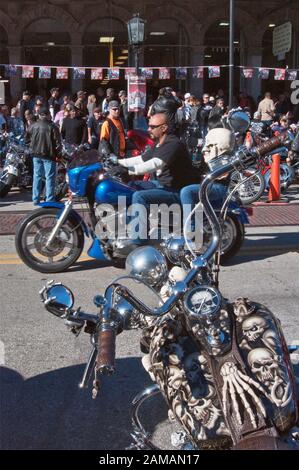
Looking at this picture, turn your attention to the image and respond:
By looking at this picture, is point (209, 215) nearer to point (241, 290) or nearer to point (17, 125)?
point (241, 290)

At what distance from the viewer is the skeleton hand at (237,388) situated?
7.39 feet

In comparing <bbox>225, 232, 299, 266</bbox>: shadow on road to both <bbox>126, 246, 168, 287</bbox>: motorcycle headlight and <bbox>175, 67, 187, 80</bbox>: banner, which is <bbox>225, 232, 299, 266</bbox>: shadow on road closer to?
<bbox>126, 246, 168, 287</bbox>: motorcycle headlight

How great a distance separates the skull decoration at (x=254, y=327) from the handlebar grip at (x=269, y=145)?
64 cm

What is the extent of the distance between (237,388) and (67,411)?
1604 mm

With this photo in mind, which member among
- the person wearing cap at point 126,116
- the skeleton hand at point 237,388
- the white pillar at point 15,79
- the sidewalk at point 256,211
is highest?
the white pillar at point 15,79

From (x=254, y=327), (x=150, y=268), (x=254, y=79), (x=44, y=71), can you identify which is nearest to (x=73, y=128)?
(x=44, y=71)

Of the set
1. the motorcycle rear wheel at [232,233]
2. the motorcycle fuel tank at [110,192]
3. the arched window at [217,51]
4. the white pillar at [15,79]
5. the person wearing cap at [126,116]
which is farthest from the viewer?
the arched window at [217,51]

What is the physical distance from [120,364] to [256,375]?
2087 millimetres

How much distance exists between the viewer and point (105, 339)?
2.11 metres

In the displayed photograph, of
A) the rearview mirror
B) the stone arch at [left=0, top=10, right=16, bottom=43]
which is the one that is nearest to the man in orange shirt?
the rearview mirror

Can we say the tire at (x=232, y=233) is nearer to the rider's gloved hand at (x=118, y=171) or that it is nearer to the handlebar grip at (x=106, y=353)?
the rider's gloved hand at (x=118, y=171)

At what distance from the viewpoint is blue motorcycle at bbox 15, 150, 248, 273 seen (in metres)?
6.40

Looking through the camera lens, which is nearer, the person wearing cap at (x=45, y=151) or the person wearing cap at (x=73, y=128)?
the person wearing cap at (x=45, y=151)

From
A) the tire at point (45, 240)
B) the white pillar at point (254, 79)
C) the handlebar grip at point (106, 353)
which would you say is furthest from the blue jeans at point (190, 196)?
the white pillar at point (254, 79)
